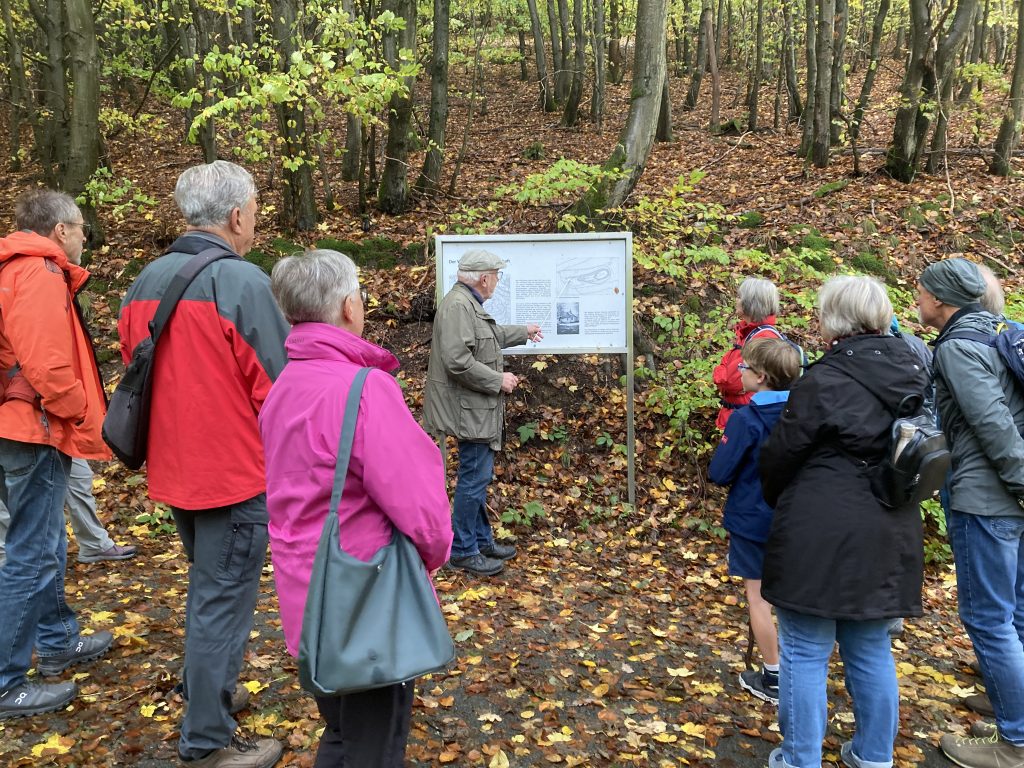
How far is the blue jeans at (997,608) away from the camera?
3314 millimetres

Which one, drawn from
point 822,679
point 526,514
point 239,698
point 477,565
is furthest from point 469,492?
point 822,679

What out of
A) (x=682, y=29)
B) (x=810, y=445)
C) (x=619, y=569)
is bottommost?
(x=619, y=569)

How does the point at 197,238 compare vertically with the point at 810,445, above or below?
above

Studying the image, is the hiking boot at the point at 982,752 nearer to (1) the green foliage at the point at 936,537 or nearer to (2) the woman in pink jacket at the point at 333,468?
(1) the green foliage at the point at 936,537

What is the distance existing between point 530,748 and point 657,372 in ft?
15.2

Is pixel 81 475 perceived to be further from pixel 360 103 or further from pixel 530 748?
pixel 360 103

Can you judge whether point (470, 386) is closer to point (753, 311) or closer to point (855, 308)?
point (753, 311)

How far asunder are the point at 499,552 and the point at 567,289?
220 cm

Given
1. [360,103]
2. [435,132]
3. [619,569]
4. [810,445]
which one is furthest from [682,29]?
[810,445]

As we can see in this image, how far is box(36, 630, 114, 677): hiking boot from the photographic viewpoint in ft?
12.6

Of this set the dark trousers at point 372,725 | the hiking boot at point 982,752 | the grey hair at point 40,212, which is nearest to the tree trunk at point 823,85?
the hiking boot at point 982,752

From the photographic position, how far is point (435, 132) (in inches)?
443

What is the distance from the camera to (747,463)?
3.63 metres

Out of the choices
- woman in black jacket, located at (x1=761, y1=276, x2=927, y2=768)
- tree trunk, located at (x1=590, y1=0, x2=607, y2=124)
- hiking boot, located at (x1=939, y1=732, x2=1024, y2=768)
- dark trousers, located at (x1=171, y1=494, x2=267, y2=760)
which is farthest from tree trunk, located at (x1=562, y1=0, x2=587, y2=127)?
dark trousers, located at (x1=171, y1=494, x2=267, y2=760)
